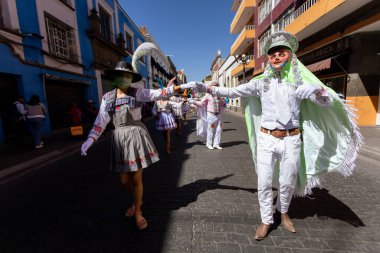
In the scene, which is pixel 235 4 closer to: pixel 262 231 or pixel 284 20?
pixel 284 20

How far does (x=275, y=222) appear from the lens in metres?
2.50

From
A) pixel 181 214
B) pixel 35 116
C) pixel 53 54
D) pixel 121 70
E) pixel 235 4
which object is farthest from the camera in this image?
pixel 235 4

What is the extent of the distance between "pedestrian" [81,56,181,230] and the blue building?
7.26 m

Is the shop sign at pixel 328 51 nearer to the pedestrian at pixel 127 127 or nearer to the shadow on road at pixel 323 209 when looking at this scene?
the shadow on road at pixel 323 209

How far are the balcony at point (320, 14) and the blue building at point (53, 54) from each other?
39.4ft

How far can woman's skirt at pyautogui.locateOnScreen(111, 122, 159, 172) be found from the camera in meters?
2.41

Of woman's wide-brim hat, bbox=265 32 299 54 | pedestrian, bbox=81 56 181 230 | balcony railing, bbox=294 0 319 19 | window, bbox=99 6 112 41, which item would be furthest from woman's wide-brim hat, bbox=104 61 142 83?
window, bbox=99 6 112 41

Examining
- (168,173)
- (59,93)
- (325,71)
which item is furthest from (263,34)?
(168,173)

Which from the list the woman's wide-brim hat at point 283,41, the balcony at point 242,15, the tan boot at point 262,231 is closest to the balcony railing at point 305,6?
the balcony at point 242,15

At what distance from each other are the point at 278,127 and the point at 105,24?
1803 cm

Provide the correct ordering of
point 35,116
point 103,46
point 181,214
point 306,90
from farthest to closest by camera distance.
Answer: point 103,46 < point 35,116 < point 181,214 < point 306,90

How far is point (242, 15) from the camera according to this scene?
870 inches

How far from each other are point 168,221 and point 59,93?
10555 millimetres

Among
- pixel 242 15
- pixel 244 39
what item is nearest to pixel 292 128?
pixel 244 39
